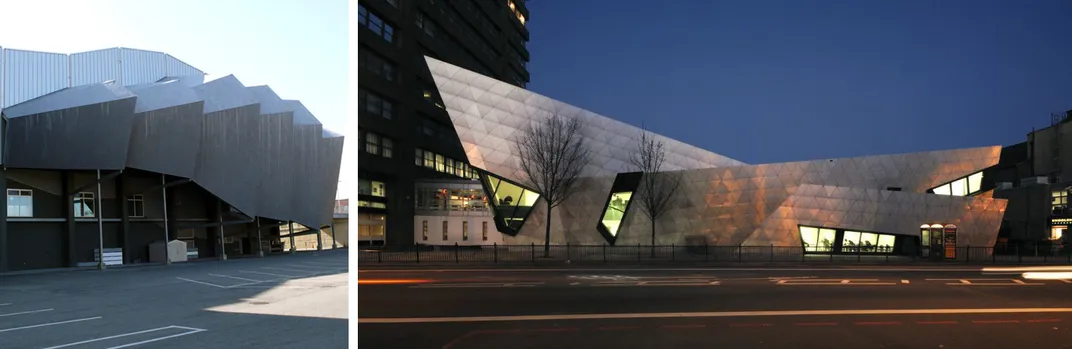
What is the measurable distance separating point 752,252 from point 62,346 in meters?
24.8

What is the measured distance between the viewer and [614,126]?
1391 inches

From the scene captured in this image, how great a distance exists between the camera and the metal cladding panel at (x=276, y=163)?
47.8 metres

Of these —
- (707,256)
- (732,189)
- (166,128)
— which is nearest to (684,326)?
(707,256)

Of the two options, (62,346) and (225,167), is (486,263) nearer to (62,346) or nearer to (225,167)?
(62,346)

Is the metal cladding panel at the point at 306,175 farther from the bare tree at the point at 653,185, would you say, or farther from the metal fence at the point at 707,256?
the bare tree at the point at 653,185

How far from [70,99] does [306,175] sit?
23.0 m

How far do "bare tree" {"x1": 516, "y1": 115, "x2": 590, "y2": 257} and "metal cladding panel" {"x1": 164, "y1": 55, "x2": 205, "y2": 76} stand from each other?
2806 centimetres

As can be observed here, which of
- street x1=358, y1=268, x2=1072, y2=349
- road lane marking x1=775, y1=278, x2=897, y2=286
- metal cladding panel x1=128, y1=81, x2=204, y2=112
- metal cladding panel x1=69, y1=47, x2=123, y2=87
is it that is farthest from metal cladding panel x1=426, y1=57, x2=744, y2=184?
metal cladding panel x1=69, y1=47, x2=123, y2=87

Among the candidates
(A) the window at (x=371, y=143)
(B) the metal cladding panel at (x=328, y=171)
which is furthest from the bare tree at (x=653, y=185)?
(B) the metal cladding panel at (x=328, y=171)

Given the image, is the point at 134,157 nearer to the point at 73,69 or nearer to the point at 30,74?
the point at 73,69

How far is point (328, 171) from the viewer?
58031mm

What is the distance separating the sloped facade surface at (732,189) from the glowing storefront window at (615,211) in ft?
1.02

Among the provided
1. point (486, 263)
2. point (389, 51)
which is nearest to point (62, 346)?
point (486, 263)

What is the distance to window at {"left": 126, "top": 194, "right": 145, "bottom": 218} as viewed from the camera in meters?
38.5
